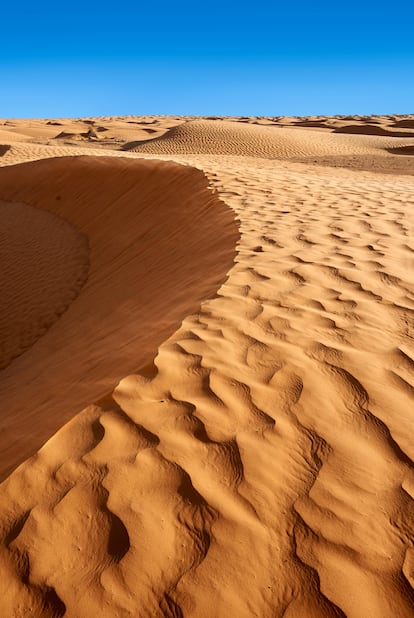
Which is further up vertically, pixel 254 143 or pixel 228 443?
pixel 228 443

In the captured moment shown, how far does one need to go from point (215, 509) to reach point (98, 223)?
25.2ft

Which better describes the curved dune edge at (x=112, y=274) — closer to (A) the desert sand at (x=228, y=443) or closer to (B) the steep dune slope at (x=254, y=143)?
(A) the desert sand at (x=228, y=443)

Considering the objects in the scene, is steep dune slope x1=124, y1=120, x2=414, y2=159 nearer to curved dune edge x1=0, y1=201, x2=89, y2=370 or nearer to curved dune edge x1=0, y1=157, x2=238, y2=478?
curved dune edge x1=0, y1=157, x2=238, y2=478

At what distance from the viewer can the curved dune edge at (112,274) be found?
9.38ft

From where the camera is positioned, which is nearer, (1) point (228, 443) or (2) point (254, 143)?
(1) point (228, 443)

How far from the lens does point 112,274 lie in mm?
6629

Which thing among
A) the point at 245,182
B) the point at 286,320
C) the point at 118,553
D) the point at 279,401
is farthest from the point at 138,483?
the point at 245,182

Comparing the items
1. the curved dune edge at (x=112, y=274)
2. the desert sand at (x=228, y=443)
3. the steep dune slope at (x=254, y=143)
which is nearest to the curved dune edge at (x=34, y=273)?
the curved dune edge at (x=112, y=274)

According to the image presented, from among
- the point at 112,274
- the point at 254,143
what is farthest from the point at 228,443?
the point at 254,143

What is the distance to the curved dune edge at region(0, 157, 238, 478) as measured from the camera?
2.86 metres

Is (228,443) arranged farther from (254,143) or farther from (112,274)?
(254,143)

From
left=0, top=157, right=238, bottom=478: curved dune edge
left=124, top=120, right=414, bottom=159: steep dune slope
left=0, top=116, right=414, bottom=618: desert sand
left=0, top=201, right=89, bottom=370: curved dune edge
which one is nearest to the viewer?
left=0, top=116, right=414, bottom=618: desert sand

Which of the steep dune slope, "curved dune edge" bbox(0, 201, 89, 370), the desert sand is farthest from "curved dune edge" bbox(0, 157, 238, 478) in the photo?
the steep dune slope

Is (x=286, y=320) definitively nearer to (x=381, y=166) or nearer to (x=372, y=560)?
(x=372, y=560)
